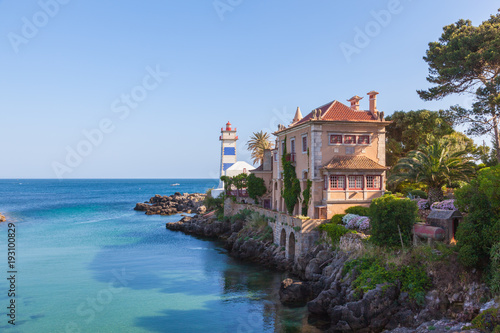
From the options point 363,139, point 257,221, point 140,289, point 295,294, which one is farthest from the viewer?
point 257,221

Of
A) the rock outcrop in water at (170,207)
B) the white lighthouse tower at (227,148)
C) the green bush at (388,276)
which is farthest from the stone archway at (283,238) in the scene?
the rock outcrop in water at (170,207)

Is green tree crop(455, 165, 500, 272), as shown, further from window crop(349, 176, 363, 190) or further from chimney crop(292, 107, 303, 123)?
chimney crop(292, 107, 303, 123)

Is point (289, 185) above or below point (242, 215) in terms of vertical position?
above

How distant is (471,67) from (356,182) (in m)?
12.1

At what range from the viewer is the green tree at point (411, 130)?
1668 inches

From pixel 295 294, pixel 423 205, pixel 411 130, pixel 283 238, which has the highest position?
pixel 411 130

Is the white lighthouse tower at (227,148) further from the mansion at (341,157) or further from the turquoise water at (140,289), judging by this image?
the mansion at (341,157)

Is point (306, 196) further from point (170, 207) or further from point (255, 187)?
point (170, 207)

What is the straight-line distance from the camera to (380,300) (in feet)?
61.9

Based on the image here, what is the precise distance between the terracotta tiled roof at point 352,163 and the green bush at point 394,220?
8915 mm

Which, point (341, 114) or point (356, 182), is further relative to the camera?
point (341, 114)

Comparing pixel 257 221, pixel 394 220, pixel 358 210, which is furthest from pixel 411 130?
pixel 394 220

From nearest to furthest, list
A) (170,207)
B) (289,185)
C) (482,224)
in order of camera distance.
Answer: (482,224), (289,185), (170,207)

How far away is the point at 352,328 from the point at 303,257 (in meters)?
9.84
